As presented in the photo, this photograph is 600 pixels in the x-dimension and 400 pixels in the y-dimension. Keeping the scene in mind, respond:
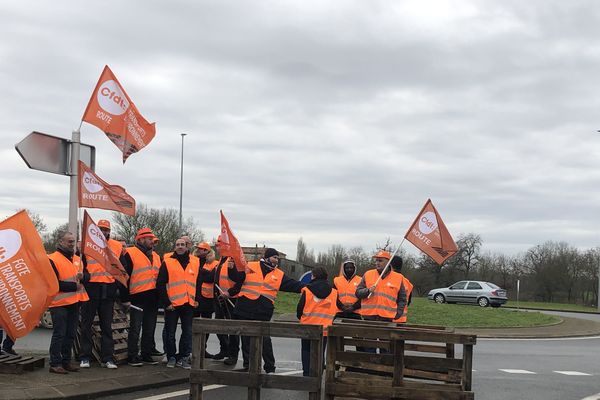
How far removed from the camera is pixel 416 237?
33.2ft

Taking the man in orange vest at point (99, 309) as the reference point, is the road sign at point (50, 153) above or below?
above

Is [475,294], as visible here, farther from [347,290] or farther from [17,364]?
[17,364]

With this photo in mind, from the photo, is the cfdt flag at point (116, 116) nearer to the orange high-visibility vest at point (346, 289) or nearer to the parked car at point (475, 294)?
the orange high-visibility vest at point (346, 289)

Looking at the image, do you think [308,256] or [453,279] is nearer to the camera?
[453,279]

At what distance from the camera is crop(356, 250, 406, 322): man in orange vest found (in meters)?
9.73

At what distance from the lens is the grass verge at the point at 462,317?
23797 millimetres

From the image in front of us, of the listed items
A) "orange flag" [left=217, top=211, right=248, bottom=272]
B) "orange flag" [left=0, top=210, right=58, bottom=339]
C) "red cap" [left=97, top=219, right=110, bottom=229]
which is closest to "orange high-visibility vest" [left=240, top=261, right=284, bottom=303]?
"orange flag" [left=217, top=211, right=248, bottom=272]

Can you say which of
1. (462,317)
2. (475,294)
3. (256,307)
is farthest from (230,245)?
(475,294)

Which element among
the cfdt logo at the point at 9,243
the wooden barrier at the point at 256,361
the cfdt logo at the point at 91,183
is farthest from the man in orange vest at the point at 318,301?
the cfdt logo at the point at 9,243

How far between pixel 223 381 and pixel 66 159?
15.4ft

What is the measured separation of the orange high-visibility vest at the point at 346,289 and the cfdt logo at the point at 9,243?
15.1 feet

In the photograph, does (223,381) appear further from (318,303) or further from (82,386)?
(318,303)

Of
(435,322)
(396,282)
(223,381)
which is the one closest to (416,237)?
(396,282)

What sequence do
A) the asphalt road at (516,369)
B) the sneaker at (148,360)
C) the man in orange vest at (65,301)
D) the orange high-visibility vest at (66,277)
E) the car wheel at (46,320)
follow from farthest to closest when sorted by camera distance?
the car wheel at (46,320)
the sneaker at (148,360)
the asphalt road at (516,369)
the orange high-visibility vest at (66,277)
the man in orange vest at (65,301)
